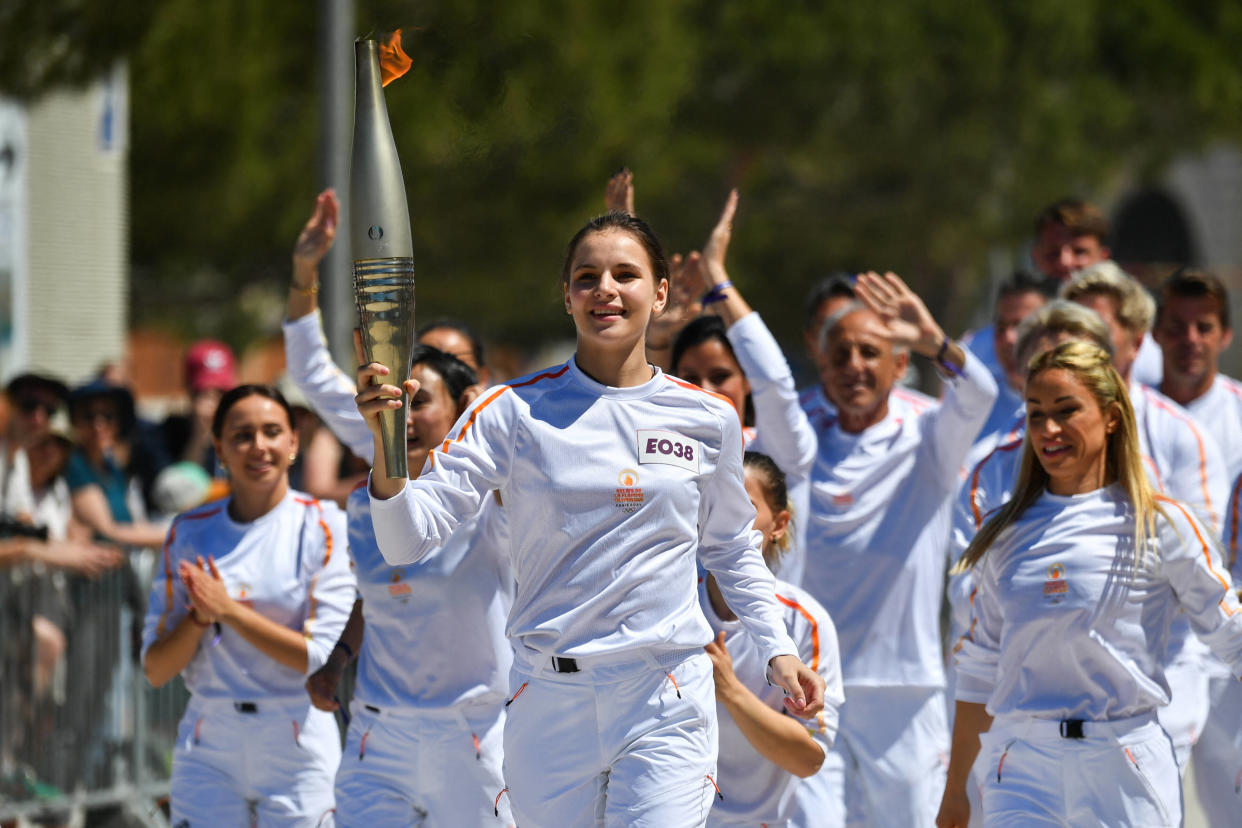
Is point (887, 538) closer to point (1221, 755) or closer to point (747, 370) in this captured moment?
point (747, 370)

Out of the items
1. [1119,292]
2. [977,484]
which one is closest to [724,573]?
[977,484]

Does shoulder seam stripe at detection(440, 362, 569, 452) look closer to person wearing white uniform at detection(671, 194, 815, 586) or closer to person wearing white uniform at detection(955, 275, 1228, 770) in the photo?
person wearing white uniform at detection(671, 194, 815, 586)

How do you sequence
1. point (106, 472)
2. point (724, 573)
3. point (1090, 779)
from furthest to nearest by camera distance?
point (106, 472), point (1090, 779), point (724, 573)

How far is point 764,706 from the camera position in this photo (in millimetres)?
4746

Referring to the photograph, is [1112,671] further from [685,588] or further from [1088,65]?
[1088,65]

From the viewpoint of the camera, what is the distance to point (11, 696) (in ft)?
25.6

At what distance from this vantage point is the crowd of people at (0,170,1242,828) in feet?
13.1

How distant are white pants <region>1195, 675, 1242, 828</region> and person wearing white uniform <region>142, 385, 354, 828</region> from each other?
3020 mm

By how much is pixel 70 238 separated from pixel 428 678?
1291 centimetres

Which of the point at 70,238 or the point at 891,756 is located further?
the point at 70,238

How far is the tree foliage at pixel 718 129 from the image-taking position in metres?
14.3

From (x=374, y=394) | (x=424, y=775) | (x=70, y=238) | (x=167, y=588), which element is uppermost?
(x=70, y=238)

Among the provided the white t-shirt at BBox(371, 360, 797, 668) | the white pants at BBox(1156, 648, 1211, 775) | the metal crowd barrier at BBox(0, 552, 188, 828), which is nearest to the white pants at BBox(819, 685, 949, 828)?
the white pants at BBox(1156, 648, 1211, 775)

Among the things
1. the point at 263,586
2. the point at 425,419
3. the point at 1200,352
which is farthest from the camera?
the point at 1200,352
